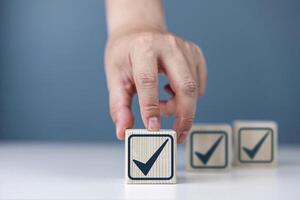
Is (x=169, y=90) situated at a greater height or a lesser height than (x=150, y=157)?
greater

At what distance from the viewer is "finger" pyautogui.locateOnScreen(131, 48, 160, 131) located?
1.17 metres

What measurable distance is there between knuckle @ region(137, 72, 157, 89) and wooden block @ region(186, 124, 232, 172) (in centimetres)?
19

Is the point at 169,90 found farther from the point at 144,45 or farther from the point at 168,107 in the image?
the point at 144,45

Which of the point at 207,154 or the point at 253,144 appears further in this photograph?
the point at 253,144

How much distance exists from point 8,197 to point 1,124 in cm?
172

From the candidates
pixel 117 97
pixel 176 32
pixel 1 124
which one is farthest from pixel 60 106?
pixel 117 97

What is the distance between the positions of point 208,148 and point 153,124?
0.22 meters

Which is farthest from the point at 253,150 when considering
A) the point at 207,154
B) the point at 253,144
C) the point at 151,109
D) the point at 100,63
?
the point at 100,63

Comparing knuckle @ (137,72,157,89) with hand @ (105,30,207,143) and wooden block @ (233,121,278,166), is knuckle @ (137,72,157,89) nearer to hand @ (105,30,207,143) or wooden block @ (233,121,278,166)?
hand @ (105,30,207,143)

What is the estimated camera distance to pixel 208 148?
4.36 feet

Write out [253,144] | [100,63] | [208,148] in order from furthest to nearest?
[100,63]
[253,144]
[208,148]

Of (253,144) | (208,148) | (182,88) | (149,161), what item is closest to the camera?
(149,161)

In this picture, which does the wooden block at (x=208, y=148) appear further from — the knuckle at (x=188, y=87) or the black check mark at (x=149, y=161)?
the black check mark at (x=149, y=161)

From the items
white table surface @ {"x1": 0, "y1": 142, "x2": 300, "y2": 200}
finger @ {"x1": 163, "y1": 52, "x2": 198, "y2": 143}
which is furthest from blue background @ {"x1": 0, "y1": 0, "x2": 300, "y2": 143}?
finger @ {"x1": 163, "y1": 52, "x2": 198, "y2": 143}
